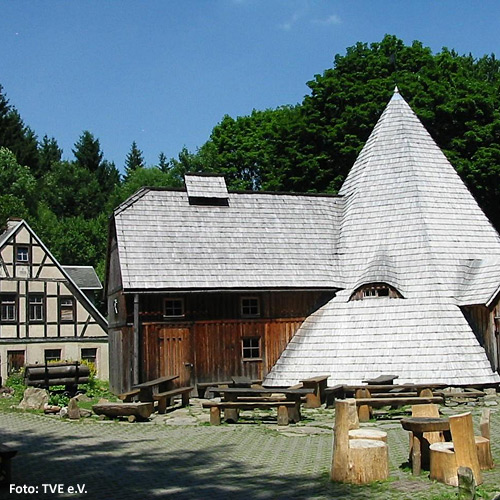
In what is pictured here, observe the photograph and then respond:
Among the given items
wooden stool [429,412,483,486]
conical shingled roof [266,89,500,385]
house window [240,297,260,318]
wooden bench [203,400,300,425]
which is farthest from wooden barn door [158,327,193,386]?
wooden stool [429,412,483,486]

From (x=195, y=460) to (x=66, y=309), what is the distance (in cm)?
2497

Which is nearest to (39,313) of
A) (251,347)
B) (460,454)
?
(251,347)

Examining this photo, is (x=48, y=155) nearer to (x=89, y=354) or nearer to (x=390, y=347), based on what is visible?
(x=89, y=354)

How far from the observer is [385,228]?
25.3m

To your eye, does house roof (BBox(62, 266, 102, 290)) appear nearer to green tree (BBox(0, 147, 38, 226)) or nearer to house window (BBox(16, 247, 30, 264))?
house window (BBox(16, 247, 30, 264))

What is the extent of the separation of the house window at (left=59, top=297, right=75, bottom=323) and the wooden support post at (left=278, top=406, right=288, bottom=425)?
21.1m

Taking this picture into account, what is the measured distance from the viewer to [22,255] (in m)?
34.9

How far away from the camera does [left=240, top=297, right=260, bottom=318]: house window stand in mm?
24953

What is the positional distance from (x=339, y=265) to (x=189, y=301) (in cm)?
543

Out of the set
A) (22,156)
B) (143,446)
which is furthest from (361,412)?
(22,156)

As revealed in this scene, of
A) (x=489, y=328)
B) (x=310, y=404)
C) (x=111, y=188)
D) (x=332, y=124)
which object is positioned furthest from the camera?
(x=111, y=188)

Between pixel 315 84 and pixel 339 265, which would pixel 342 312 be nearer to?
pixel 339 265

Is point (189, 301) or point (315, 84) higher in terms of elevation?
point (315, 84)

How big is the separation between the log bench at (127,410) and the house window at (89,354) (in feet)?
60.3
